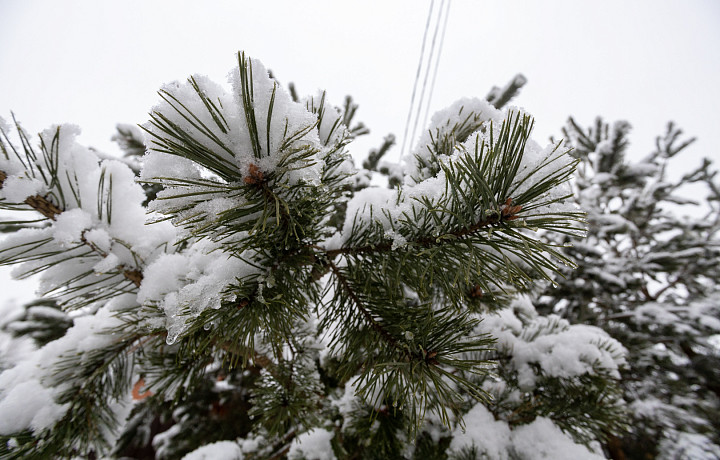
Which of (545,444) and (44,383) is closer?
(44,383)

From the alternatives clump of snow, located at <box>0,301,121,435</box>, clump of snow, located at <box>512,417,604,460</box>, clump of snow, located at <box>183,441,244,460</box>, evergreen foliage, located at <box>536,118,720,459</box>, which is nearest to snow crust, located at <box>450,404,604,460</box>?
clump of snow, located at <box>512,417,604,460</box>

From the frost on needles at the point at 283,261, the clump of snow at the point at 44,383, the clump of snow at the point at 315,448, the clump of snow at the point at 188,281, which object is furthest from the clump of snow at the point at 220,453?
the clump of snow at the point at 188,281

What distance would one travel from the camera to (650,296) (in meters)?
5.66

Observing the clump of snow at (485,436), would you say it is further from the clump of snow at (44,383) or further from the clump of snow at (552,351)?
the clump of snow at (44,383)

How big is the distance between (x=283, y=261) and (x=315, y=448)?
60.9 inches

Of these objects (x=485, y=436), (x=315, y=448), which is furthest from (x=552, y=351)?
(x=315, y=448)

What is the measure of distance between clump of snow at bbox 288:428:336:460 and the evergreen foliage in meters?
3.94

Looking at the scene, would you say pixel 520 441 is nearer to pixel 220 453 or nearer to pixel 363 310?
pixel 363 310

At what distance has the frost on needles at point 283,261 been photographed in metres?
0.60

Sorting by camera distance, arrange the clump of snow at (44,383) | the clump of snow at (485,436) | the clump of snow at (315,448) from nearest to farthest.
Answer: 1. the clump of snow at (44,383)
2. the clump of snow at (485,436)
3. the clump of snow at (315,448)

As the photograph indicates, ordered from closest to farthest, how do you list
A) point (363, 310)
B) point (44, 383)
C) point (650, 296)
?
point (363, 310) → point (44, 383) → point (650, 296)

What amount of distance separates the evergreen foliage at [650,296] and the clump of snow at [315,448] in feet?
12.9

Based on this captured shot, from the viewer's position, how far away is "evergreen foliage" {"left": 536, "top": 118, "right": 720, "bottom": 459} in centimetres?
434

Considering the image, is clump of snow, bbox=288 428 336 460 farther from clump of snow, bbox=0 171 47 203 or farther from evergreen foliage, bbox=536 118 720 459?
evergreen foliage, bbox=536 118 720 459
